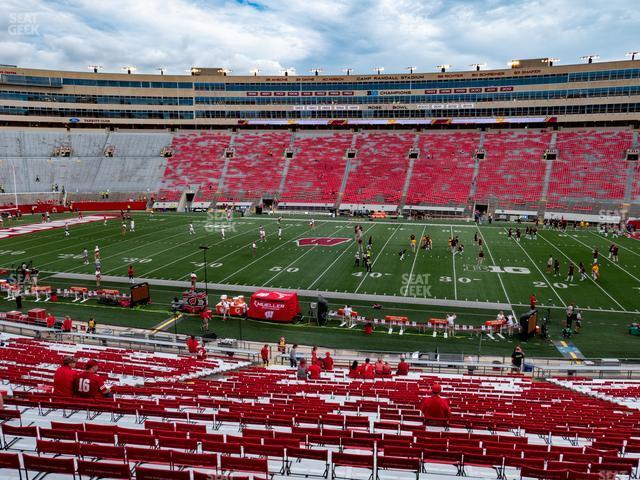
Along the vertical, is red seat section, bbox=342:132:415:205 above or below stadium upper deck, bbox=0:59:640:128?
below

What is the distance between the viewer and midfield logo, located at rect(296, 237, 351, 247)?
36019mm

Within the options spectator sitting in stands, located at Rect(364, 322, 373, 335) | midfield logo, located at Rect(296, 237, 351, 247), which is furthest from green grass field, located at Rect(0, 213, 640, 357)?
midfield logo, located at Rect(296, 237, 351, 247)

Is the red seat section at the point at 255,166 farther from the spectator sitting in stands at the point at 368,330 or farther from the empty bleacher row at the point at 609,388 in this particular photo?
the empty bleacher row at the point at 609,388

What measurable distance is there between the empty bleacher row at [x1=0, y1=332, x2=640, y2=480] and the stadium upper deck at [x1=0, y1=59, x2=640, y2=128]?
2522 inches

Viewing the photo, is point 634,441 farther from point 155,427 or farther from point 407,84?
point 407,84

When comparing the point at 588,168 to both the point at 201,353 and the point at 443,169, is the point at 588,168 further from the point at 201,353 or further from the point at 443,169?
the point at 201,353

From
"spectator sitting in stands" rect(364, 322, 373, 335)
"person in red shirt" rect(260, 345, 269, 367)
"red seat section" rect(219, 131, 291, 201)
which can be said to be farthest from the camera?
"red seat section" rect(219, 131, 291, 201)

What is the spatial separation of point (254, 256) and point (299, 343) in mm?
14010

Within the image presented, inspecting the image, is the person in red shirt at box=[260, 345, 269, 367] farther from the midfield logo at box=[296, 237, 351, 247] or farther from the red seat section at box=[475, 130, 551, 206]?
the red seat section at box=[475, 130, 551, 206]

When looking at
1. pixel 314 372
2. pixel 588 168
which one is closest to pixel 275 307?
pixel 314 372

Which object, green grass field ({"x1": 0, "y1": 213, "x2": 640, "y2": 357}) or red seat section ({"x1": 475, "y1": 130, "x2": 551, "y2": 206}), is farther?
red seat section ({"x1": 475, "y1": 130, "x2": 551, "y2": 206})

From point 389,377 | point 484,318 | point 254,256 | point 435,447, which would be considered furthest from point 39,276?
point 435,447

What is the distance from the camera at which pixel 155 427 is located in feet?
21.0

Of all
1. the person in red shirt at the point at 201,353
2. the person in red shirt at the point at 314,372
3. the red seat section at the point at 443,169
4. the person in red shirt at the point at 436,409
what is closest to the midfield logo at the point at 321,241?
the person in red shirt at the point at 201,353
